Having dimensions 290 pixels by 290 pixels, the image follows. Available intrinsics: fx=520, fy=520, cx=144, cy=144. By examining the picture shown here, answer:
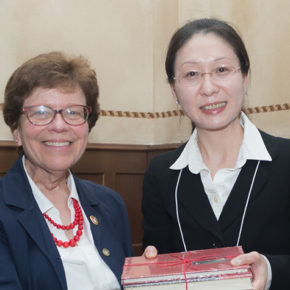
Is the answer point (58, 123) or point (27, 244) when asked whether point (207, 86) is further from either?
point (27, 244)

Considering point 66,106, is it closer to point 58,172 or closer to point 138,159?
point 58,172

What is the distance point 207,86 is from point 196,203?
1.34 ft

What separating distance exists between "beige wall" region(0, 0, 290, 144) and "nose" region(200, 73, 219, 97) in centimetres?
219

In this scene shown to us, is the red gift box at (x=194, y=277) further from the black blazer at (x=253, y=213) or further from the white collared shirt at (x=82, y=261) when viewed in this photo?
the white collared shirt at (x=82, y=261)

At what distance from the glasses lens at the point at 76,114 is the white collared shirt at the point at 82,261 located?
279 mm

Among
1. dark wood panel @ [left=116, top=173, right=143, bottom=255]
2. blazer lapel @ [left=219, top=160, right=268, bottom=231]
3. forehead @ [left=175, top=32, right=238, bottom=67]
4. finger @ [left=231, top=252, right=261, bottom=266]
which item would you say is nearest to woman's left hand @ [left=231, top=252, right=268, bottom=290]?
finger @ [left=231, top=252, right=261, bottom=266]

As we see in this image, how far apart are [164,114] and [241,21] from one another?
1029mm

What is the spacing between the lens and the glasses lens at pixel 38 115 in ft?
6.35

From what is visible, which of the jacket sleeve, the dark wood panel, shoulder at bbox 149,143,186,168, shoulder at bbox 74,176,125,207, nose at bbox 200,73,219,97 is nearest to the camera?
the jacket sleeve

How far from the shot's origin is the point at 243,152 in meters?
1.82

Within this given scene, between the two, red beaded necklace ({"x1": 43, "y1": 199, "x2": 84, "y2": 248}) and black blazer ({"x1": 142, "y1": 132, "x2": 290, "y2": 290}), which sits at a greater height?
black blazer ({"x1": 142, "y1": 132, "x2": 290, "y2": 290})

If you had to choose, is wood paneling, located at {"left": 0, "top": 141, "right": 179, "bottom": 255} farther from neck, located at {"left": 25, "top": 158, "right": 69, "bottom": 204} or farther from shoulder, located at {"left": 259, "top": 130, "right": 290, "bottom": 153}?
shoulder, located at {"left": 259, "top": 130, "right": 290, "bottom": 153}

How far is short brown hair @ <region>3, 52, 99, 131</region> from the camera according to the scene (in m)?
1.93

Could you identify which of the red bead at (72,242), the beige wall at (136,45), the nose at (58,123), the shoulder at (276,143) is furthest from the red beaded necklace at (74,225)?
the beige wall at (136,45)
